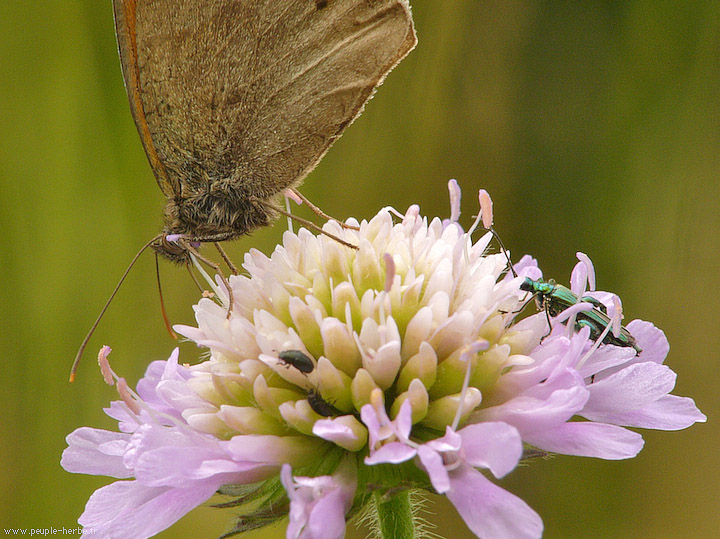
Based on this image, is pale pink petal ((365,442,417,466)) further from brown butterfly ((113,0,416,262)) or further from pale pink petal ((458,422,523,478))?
brown butterfly ((113,0,416,262))

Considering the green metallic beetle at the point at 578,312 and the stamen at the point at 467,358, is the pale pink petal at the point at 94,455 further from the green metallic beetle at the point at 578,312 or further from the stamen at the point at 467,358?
the green metallic beetle at the point at 578,312

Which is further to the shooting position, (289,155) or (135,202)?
(135,202)

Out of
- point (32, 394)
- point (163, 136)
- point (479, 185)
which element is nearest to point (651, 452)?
point (479, 185)

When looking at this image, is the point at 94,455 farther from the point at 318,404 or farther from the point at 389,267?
the point at 389,267

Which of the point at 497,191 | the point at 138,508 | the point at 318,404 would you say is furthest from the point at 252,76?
the point at 497,191

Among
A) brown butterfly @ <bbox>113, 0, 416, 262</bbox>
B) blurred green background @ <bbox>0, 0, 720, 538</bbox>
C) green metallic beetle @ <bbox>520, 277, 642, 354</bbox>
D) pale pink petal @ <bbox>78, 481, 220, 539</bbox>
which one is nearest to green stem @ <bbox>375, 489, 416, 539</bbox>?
pale pink petal @ <bbox>78, 481, 220, 539</bbox>

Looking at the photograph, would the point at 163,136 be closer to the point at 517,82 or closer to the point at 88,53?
the point at 88,53
